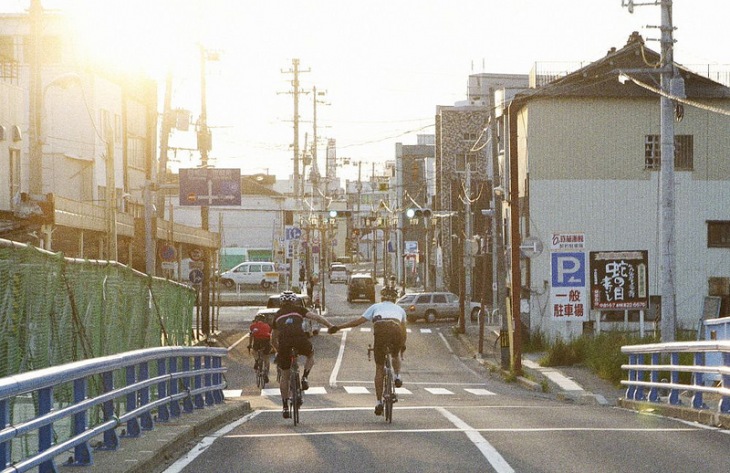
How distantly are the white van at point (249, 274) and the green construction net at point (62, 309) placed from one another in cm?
6884

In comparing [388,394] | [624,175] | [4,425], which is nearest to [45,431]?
[4,425]

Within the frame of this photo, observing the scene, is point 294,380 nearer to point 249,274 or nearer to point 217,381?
point 217,381

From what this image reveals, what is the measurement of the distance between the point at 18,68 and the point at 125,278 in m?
38.8

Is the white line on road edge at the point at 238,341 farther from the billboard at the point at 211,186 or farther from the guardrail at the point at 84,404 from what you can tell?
the guardrail at the point at 84,404

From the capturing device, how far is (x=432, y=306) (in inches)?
2486

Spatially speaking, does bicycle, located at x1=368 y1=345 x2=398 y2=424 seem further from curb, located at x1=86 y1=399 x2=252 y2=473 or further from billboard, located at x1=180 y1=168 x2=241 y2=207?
billboard, located at x1=180 y1=168 x2=241 y2=207

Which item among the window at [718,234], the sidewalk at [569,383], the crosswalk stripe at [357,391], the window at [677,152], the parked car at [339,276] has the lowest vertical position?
the crosswalk stripe at [357,391]

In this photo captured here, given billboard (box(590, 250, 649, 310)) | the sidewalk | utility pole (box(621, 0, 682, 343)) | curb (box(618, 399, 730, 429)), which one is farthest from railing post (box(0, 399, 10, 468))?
billboard (box(590, 250, 649, 310))

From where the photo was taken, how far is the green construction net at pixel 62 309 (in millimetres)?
Answer: 9727

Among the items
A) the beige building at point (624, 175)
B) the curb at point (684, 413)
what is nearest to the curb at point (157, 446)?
the curb at point (684, 413)

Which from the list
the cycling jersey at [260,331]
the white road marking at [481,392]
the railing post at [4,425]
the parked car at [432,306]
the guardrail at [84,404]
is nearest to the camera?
the railing post at [4,425]

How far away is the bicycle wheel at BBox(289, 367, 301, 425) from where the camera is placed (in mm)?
15586

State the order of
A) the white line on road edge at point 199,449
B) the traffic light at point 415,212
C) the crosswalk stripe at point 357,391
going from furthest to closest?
the traffic light at point 415,212
the crosswalk stripe at point 357,391
the white line on road edge at point 199,449

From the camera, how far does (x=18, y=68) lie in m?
51.0
